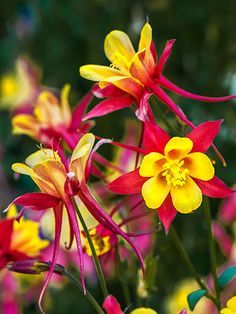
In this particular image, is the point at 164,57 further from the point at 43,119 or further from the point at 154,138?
the point at 43,119

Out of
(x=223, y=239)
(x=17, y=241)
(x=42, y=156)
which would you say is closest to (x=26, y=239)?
(x=17, y=241)

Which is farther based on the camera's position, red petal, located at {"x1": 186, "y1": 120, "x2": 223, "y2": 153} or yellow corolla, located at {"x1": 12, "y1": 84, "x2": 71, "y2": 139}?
yellow corolla, located at {"x1": 12, "y1": 84, "x2": 71, "y2": 139}

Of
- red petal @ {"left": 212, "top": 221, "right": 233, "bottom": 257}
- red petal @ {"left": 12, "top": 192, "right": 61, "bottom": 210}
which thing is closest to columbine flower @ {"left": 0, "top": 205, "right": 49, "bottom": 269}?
red petal @ {"left": 12, "top": 192, "right": 61, "bottom": 210}

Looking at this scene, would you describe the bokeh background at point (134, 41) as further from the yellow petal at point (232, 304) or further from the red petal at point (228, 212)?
the yellow petal at point (232, 304)

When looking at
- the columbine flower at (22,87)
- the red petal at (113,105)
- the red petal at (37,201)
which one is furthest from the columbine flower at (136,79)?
the columbine flower at (22,87)

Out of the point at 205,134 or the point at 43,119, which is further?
the point at 43,119

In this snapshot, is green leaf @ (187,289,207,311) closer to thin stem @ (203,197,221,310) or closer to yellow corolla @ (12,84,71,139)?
thin stem @ (203,197,221,310)

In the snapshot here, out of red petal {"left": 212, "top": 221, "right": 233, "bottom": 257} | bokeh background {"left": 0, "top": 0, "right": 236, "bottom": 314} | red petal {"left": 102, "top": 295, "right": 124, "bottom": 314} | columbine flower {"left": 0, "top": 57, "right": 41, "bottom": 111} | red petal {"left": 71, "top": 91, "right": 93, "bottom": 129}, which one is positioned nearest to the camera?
red petal {"left": 102, "top": 295, "right": 124, "bottom": 314}

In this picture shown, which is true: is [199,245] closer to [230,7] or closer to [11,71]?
[230,7]
